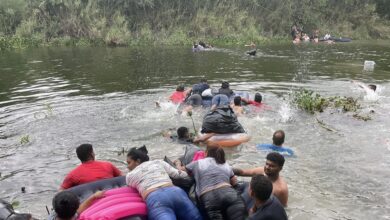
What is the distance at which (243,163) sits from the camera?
9609 mm

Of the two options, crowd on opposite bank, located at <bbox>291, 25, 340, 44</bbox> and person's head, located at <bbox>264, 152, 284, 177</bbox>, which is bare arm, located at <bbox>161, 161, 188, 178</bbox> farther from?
crowd on opposite bank, located at <bbox>291, 25, 340, 44</bbox>

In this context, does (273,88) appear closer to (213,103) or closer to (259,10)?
(213,103)

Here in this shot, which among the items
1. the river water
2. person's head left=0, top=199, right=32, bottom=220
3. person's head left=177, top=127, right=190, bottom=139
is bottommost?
the river water

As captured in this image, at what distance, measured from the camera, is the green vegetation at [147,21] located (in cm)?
4419

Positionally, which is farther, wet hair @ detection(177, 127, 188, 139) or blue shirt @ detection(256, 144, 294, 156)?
Answer: wet hair @ detection(177, 127, 188, 139)

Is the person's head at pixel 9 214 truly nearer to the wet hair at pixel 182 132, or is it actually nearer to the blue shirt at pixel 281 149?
the wet hair at pixel 182 132

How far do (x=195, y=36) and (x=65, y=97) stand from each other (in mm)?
30793

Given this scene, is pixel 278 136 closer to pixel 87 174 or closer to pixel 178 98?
pixel 87 174

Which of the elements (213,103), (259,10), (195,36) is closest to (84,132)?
(213,103)

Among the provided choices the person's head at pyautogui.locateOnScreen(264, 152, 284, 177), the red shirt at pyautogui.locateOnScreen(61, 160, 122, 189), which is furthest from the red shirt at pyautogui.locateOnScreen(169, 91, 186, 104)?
the person's head at pyautogui.locateOnScreen(264, 152, 284, 177)

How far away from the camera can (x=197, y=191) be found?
21.2 feet

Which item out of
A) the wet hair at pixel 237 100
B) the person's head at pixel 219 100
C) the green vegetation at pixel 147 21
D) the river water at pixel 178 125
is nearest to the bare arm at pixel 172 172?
the river water at pixel 178 125

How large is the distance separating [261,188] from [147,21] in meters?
44.4

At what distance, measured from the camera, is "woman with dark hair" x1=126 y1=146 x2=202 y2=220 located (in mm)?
5672
